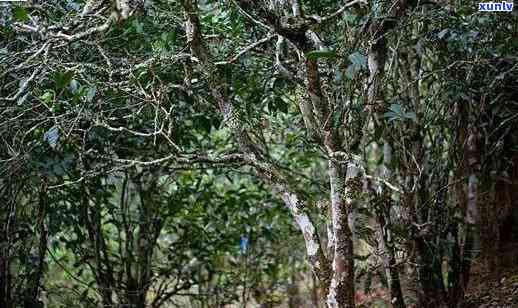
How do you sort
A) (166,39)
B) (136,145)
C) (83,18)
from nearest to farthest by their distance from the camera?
1. (83,18)
2. (166,39)
3. (136,145)

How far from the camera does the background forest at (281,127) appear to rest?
2.36 meters

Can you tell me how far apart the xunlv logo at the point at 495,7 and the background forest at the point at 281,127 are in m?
0.09

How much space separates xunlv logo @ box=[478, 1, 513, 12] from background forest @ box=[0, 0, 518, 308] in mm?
88

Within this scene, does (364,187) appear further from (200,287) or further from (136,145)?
(200,287)

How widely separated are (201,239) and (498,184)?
197cm

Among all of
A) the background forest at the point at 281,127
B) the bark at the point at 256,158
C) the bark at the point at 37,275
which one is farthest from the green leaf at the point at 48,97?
the bark at the point at 37,275

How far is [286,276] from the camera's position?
5.47 metres

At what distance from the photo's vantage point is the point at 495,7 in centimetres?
273

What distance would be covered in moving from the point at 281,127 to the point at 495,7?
1.89 m

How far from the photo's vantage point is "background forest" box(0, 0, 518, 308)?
2363 millimetres

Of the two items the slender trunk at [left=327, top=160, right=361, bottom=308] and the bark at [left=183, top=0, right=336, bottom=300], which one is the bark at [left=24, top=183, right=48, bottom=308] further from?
the slender trunk at [left=327, top=160, right=361, bottom=308]

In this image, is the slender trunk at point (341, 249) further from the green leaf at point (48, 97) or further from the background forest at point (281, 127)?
the green leaf at point (48, 97)

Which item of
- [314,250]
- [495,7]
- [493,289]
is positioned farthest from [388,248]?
[495,7]

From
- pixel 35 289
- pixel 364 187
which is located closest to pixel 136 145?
pixel 35 289
